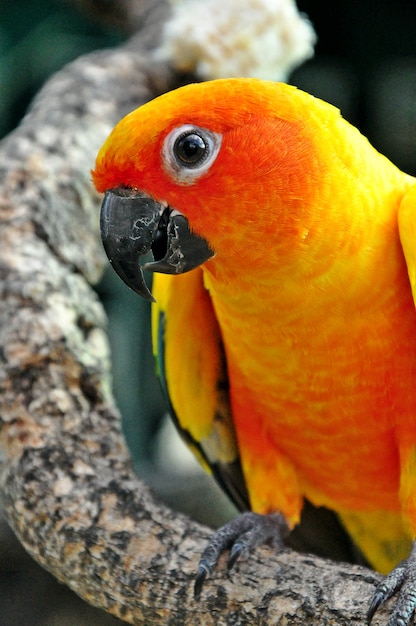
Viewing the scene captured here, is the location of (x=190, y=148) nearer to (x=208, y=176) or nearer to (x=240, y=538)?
(x=208, y=176)

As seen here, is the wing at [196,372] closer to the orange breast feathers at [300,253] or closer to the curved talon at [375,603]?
the orange breast feathers at [300,253]

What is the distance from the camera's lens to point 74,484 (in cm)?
159

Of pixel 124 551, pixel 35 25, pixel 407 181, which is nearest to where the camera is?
pixel 124 551

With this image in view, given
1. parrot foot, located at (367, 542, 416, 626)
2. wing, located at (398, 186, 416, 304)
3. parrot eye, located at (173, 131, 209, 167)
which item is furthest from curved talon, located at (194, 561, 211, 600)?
parrot eye, located at (173, 131, 209, 167)

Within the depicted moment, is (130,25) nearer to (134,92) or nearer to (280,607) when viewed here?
(134,92)

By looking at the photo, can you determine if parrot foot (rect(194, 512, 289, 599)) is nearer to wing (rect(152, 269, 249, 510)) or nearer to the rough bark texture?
the rough bark texture

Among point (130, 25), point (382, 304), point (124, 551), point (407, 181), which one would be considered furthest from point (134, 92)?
point (124, 551)

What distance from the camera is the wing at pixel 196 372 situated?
6.10ft

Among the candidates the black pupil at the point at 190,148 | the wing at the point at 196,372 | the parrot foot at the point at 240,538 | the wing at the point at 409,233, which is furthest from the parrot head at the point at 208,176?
the parrot foot at the point at 240,538

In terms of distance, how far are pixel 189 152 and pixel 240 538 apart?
88 centimetres

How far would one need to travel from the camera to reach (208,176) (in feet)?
4.45

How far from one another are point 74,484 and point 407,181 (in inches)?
40.4

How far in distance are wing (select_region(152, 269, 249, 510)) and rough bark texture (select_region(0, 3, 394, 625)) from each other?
19 cm

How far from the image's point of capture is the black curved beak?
1377 millimetres
